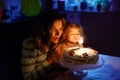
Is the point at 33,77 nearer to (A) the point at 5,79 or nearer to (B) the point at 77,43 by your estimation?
(A) the point at 5,79

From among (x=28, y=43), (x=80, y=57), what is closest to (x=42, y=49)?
(x=28, y=43)

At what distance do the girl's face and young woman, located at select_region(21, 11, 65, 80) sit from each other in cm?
16

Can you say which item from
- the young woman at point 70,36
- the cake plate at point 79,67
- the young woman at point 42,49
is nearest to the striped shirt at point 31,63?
the young woman at point 42,49

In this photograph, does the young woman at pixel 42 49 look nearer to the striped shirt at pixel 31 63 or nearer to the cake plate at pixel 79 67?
the striped shirt at pixel 31 63

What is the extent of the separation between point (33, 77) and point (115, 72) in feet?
1.71

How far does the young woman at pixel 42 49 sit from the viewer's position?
145 centimetres

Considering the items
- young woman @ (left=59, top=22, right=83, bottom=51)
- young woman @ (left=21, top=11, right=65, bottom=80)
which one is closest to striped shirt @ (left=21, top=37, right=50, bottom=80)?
young woman @ (left=21, top=11, right=65, bottom=80)

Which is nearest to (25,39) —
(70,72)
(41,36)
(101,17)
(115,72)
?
(41,36)

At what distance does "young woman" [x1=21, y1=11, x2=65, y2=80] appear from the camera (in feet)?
4.74

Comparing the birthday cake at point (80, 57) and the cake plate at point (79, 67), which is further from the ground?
the birthday cake at point (80, 57)

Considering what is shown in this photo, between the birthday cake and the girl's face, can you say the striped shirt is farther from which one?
the girl's face

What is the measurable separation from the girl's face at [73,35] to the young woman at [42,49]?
160 mm

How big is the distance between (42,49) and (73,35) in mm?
309

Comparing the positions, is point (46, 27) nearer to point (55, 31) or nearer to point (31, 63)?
point (55, 31)
